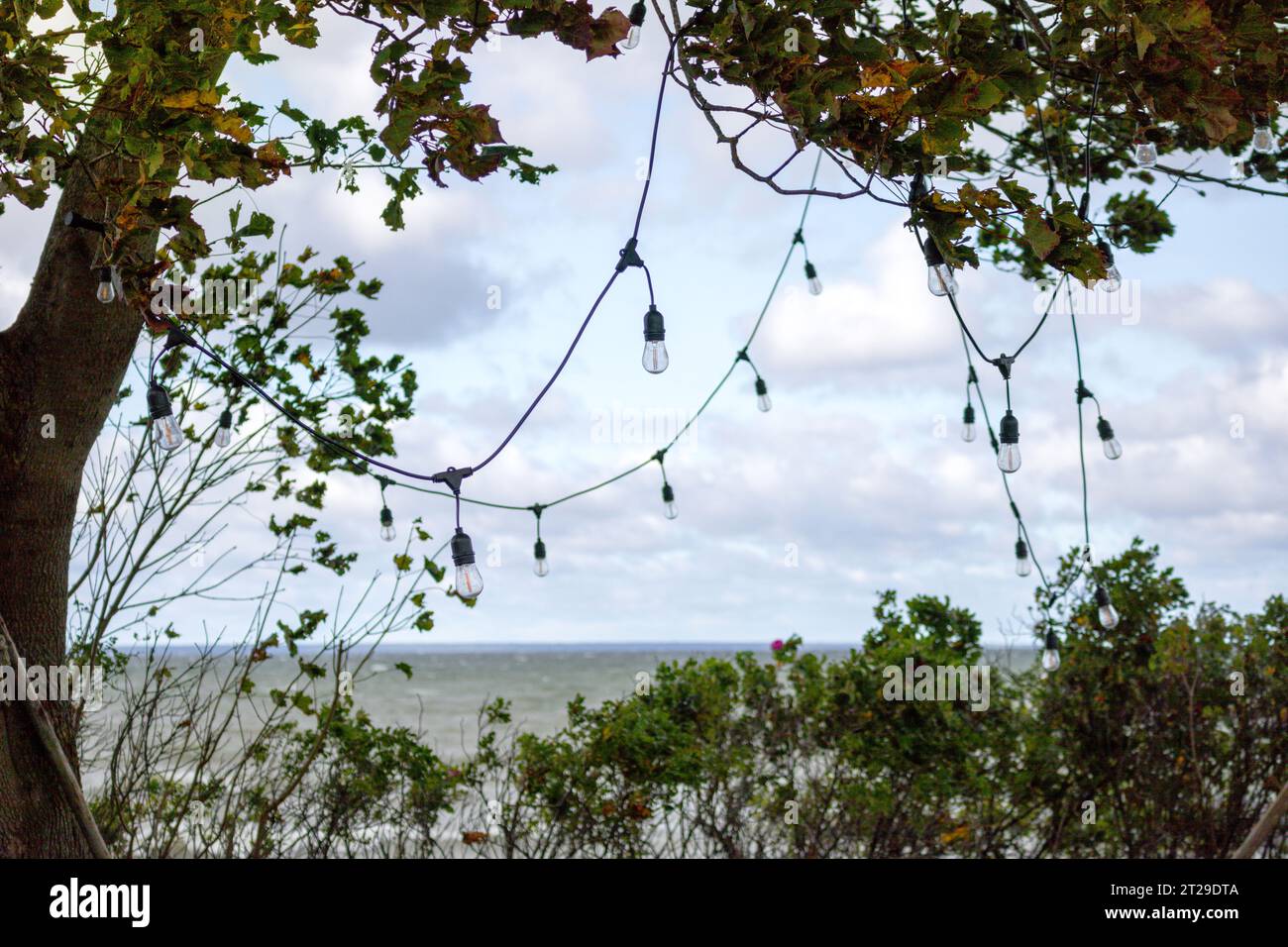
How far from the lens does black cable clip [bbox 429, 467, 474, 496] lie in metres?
2.02

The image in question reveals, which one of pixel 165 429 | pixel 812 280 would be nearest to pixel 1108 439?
pixel 812 280

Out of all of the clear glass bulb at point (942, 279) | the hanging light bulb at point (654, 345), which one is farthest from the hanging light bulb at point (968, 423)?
the hanging light bulb at point (654, 345)

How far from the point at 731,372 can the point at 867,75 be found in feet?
5.41

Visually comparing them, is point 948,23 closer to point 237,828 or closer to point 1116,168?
point 1116,168

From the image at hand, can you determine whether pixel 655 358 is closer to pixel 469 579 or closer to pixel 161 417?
pixel 469 579

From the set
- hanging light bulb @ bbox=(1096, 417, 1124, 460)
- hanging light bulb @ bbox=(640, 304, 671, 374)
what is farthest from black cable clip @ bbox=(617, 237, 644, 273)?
hanging light bulb @ bbox=(1096, 417, 1124, 460)

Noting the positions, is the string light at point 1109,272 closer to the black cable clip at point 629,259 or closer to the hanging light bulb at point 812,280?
the black cable clip at point 629,259

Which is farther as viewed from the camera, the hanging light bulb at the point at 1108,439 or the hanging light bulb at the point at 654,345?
the hanging light bulb at the point at 1108,439

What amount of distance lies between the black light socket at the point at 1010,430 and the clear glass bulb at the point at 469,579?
1145 millimetres

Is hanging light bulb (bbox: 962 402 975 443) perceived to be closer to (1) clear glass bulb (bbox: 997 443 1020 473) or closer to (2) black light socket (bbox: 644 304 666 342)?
(1) clear glass bulb (bbox: 997 443 1020 473)

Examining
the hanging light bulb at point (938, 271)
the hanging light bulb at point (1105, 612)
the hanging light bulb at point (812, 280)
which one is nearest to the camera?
the hanging light bulb at point (938, 271)

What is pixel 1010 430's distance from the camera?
2.32 meters

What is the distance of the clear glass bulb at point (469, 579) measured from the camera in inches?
77.3

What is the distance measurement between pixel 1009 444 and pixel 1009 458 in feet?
0.11
